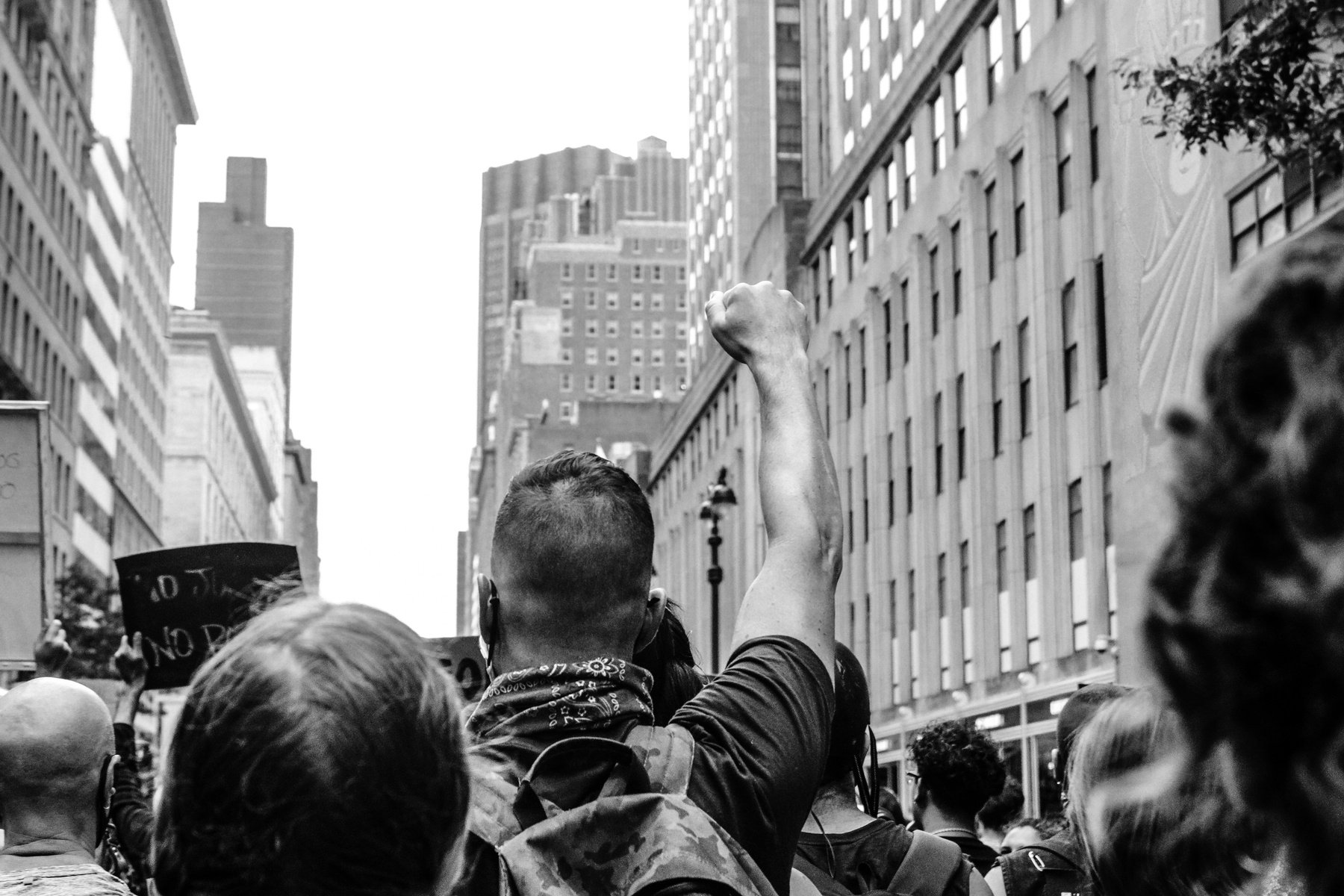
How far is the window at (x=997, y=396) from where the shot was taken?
40219 millimetres

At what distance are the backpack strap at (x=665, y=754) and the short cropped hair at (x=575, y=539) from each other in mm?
249

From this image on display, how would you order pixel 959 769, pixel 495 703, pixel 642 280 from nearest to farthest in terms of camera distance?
pixel 495 703 → pixel 959 769 → pixel 642 280

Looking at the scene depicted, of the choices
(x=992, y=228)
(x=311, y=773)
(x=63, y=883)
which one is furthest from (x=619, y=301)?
(x=311, y=773)

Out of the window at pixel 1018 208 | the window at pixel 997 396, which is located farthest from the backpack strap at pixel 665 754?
the window at pixel 997 396

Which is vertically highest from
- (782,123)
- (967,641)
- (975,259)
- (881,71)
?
(782,123)

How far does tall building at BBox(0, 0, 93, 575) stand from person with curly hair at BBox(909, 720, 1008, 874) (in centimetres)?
5320

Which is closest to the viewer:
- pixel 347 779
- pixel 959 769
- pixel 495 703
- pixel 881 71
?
pixel 347 779

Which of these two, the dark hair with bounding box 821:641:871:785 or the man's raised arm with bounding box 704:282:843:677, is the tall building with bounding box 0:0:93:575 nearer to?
the dark hair with bounding box 821:641:871:785

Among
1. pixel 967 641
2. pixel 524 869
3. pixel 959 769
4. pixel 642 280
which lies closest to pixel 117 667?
pixel 959 769

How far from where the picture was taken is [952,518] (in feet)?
142

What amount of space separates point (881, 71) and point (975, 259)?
15.1 metres

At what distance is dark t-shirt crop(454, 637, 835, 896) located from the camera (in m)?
3.04

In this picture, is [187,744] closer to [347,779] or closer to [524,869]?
[347,779]

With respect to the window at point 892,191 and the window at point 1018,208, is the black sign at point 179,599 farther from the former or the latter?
the window at point 892,191
